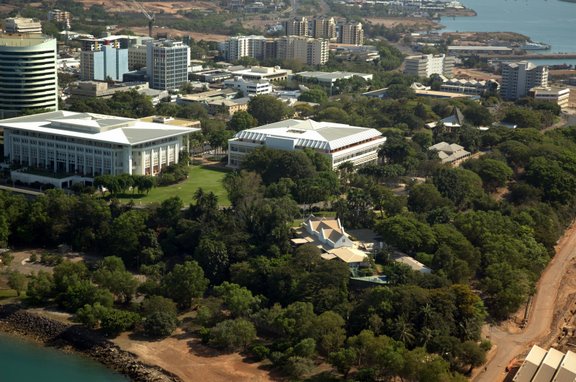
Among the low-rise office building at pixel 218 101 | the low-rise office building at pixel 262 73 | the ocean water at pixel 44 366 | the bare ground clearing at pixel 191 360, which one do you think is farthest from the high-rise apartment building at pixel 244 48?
the ocean water at pixel 44 366

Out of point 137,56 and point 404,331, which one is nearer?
Result: point 404,331

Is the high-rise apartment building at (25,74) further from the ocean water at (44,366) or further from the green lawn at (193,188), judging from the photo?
the ocean water at (44,366)

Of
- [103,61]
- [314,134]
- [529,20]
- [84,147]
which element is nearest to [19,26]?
[103,61]

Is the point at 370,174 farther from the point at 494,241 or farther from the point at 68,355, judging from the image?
the point at 68,355

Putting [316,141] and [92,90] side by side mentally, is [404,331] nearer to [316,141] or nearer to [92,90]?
[316,141]

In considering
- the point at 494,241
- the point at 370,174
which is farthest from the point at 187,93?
the point at 494,241

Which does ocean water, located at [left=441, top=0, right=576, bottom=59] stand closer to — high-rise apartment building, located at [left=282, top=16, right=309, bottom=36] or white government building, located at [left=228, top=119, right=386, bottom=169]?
high-rise apartment building, located at [left=282, top=16, right=309, bottom=36]
